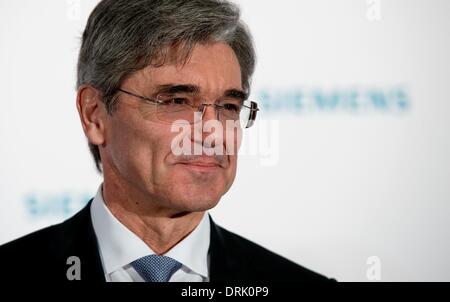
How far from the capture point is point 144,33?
6.11ft

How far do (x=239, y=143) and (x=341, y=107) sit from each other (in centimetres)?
43

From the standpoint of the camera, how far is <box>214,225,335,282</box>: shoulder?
2.06 m

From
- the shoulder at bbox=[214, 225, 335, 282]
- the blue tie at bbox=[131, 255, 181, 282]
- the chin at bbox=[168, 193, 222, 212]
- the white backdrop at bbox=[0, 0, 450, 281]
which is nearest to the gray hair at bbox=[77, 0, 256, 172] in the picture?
the white backdrop at bbox=[0, 0, 450, 281]

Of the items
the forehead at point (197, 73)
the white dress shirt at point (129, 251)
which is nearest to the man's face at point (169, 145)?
the forehead at point (197, 73)

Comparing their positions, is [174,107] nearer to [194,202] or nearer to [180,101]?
[180,101]

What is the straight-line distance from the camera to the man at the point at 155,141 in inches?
72.6

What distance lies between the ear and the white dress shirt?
0.68 ft

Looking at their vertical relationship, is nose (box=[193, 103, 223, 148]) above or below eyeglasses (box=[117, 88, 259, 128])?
below

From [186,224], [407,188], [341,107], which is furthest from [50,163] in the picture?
[407,188]

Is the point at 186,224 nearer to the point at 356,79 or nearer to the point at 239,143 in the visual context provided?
the point at 239,143

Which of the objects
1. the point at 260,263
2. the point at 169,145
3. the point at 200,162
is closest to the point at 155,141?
the point at 169,145

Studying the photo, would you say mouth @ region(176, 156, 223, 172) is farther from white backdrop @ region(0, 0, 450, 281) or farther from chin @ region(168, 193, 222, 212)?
white backdrop @ region(0, 0, 450, 281)

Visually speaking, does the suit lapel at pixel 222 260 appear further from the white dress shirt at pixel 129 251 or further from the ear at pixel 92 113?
the ear at pixel 92 113
